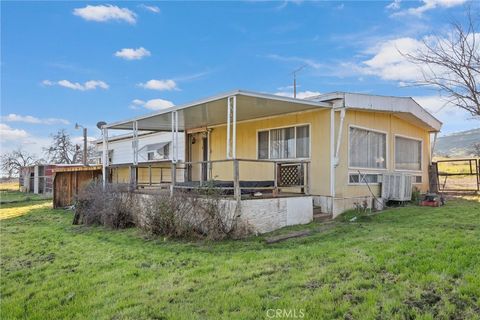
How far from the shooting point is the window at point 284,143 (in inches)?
390

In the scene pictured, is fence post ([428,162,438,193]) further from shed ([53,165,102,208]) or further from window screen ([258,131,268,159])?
shed ([53,165,102,208])

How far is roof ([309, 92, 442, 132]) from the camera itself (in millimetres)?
8992

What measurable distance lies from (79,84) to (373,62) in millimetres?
16424

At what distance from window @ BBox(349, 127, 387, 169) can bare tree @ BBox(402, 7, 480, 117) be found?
471 cm

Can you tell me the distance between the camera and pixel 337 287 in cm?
393

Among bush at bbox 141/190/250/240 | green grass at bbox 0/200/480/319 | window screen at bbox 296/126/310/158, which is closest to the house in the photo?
window screen at bbox 296/126/310/158

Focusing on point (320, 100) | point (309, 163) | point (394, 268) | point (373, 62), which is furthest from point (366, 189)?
point (394, 268)

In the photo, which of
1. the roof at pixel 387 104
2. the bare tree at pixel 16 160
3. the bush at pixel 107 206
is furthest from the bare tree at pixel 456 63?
the bare tree at pixel 16 160

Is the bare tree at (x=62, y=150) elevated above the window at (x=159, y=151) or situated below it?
above

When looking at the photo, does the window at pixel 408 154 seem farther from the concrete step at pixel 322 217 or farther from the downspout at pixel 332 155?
the concrete step at pixel 322 217

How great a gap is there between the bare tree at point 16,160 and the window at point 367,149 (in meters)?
38.6

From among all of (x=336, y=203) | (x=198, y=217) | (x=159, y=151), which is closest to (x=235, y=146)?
(x=198, y=217)

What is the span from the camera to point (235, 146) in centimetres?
805

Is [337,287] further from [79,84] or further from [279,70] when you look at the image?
[79,84]
